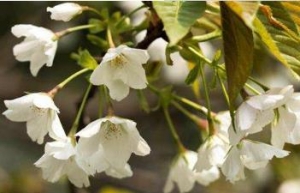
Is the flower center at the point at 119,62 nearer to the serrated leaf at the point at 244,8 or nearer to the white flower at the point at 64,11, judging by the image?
the white flower at the point at 64,11

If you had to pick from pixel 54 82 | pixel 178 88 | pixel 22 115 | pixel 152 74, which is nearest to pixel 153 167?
pixel 178 88

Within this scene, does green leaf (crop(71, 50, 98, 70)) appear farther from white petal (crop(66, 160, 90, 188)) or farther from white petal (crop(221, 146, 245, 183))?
white petal (crop(221, 146, 245, 183))

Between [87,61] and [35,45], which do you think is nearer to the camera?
[87,61]

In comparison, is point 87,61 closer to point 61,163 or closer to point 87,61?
point 87,61

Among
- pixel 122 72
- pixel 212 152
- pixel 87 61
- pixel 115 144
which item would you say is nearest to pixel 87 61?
pixel 87 61

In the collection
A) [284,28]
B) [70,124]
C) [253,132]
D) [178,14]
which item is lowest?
[70,124]

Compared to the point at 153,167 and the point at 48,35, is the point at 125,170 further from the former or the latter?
the point at 153,167

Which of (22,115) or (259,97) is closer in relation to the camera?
(259,97)

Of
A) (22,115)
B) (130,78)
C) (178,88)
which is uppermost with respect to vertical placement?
(130,78)
